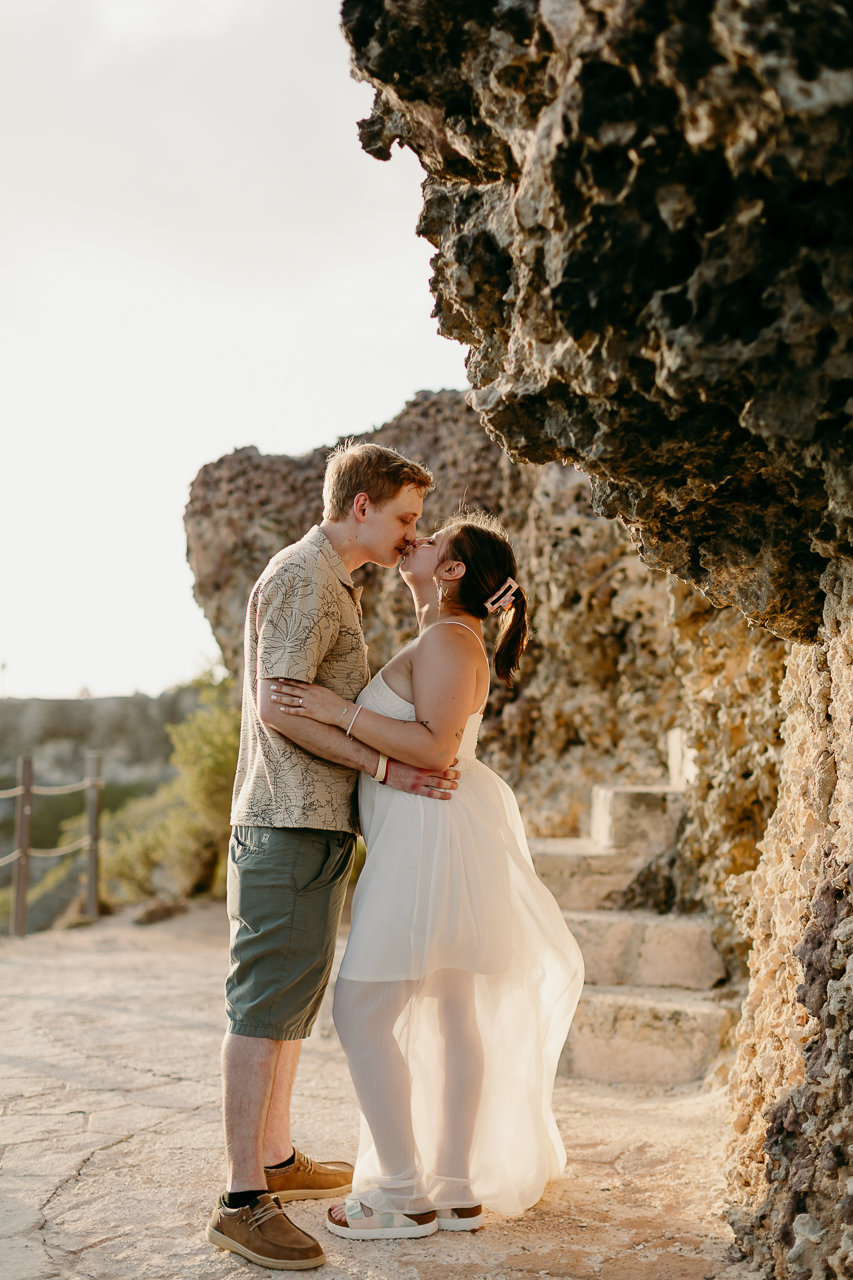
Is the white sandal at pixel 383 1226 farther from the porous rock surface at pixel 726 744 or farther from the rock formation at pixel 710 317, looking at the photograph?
the porous rock surface at pixel 726 744

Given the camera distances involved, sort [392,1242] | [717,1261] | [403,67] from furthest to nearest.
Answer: [392,1242], [717,1261], [403,67]

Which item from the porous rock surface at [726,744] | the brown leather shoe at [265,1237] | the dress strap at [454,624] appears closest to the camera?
the brown leather shoe at [265,1237]

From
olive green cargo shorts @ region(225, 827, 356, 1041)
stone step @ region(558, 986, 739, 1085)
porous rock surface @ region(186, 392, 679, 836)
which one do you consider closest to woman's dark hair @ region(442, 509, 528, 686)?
olive green cargo shorts @ region(225, 827, 356, 1041)

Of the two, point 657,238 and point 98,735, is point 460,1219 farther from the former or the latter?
point 98,735

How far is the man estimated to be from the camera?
261cm

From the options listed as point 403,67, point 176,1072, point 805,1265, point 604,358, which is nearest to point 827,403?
point 604,358

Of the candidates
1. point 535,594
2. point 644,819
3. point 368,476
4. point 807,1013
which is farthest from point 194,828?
point 807,1013

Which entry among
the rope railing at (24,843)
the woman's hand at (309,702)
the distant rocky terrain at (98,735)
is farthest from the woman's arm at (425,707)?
the distant rocky terrain at (98,735)

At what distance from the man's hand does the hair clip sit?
1.85 ft

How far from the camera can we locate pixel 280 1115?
2973mm

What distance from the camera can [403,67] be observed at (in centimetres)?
212

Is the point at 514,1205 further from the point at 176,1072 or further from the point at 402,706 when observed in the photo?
the point at 176,1072

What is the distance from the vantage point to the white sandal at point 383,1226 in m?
2.66

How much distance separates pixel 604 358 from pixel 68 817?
59.5ft
